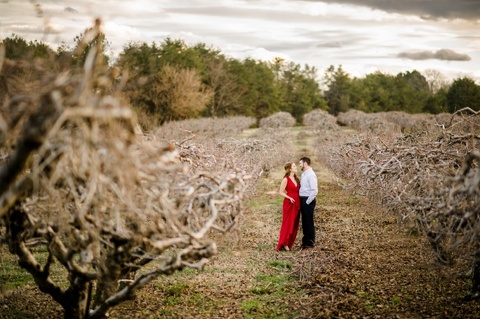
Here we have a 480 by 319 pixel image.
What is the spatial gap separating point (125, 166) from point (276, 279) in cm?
615

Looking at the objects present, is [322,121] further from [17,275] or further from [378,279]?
[17,275]

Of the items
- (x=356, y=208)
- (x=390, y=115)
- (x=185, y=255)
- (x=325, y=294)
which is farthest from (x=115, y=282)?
(x=390, y=115)

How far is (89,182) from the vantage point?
195 inches

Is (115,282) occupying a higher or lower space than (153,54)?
lower

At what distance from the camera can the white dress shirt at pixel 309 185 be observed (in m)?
A: 11.3


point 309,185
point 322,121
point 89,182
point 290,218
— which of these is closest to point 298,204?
point 290,218

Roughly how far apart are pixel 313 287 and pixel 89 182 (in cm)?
539

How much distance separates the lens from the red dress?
11.7m

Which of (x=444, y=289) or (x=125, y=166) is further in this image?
(x=444, y=289)

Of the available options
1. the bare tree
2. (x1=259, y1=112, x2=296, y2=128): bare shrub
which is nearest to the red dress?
the bare tree

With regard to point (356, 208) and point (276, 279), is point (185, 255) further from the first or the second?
point (356, 208)

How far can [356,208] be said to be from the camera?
1719 centimetres

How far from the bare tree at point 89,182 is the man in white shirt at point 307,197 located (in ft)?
15.7

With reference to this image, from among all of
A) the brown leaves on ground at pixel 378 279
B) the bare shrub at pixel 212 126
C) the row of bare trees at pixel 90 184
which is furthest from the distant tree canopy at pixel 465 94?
the row of bare trees at pixel 90 184
